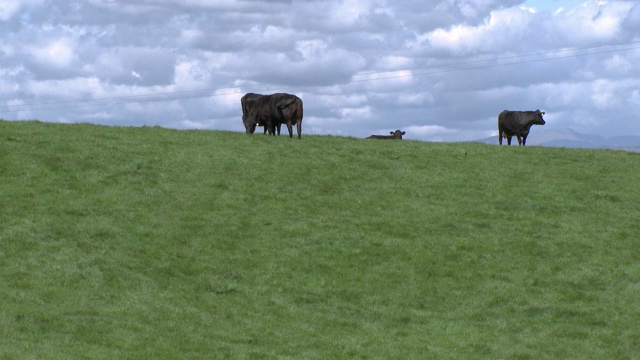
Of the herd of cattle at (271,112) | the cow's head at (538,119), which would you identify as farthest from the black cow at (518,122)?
the herd of cattle at (271,112)

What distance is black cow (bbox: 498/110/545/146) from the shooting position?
186ft

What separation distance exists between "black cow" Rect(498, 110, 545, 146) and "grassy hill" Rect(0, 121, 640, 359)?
14543mm

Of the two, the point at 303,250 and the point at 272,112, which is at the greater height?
the point at 272,112

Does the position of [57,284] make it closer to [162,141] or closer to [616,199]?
[162,141]

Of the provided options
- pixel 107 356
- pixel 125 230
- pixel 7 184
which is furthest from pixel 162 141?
pixel 107 356

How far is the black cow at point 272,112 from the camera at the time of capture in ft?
144

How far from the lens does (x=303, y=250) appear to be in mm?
28703

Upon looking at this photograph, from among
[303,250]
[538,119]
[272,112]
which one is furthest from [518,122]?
[303,250]

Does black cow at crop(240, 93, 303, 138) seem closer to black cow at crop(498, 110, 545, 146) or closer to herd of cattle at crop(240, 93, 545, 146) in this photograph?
herd of cattle at crop(240, 93, 545, 146)

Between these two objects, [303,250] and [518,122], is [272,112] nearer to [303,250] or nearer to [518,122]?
[303,250]

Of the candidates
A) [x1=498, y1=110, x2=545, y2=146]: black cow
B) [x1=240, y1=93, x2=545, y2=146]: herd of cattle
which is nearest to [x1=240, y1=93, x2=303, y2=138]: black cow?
[x1=240, y1=93, x2=545, y2=146]: herd of cattle

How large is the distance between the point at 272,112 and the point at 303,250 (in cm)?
1680

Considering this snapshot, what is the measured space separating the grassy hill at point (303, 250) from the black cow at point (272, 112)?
2.88 m

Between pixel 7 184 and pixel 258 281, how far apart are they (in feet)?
35.6
